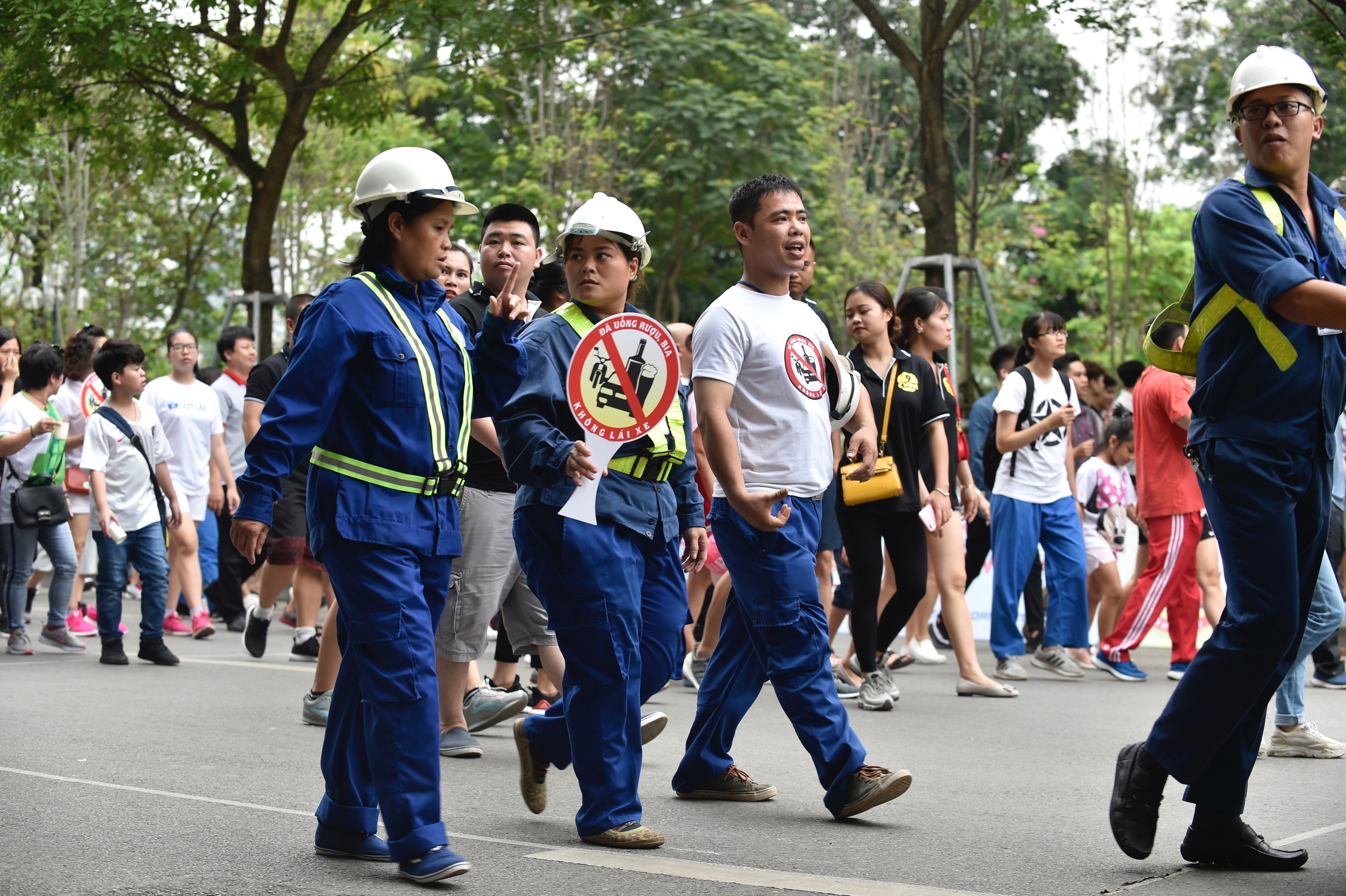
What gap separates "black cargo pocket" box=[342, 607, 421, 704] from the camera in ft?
12.5

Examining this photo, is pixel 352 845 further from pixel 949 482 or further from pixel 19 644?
pixel 19 644

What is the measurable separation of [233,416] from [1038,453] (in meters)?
6.46

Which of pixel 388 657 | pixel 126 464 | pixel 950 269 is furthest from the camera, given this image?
pixel 950 269

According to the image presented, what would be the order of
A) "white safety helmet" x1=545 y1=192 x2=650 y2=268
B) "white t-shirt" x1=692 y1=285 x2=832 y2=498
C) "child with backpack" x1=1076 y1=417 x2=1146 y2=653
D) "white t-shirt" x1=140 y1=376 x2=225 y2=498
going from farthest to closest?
"white t-shirt" x1=140 y1=376 x2=225 y2=498, "child with backpack" x1=1076 y1=417 x2=1146 y2=653, "white t-shirt" x1=692 y1=285 x2=832 y2=498, "white safety helmet" x1=545 y1=192 x2=650 y2=268

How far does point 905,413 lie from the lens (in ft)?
25.7

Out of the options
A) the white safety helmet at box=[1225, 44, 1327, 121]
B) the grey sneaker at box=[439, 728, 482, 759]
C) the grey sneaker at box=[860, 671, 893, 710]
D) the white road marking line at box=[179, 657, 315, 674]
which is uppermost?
the white safety helmet at box=[1225, 44, 1327, 121]

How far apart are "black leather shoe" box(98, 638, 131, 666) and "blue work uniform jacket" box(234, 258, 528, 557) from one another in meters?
5.53

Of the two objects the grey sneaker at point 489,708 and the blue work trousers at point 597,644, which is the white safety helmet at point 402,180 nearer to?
the blue work trousers at point 597,644

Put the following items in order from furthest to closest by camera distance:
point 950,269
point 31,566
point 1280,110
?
point 950,269
point 31,566
point 1280,110

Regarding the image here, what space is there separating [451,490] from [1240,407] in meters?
2.07

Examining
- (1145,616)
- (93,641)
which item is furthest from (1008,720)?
(93,641)

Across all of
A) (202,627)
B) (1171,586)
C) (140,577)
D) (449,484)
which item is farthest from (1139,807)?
(202,627)

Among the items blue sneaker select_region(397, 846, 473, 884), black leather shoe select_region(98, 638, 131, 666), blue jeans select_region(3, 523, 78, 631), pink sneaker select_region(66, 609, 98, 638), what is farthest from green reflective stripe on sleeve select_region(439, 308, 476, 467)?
pink sneaker select_region(66, 609, 98, 638)

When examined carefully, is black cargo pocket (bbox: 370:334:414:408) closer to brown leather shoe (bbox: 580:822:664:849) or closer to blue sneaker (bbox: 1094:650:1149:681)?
brown leather shoe (bbox: 580:822:664:849)
